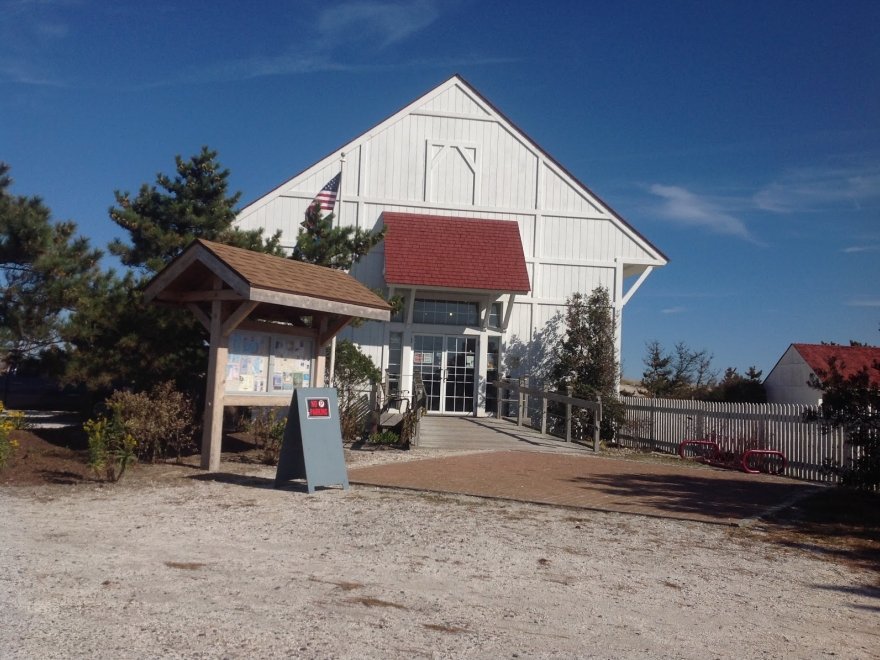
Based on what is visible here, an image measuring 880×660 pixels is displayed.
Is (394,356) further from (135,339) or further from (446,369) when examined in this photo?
(135,339)

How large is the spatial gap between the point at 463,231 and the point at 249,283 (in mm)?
11966

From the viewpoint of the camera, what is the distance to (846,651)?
16.6 ft

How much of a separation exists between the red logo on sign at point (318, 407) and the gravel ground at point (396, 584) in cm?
133

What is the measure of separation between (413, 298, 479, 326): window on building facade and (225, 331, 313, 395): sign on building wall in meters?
9.09

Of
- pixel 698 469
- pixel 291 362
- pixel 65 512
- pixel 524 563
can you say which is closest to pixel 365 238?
pixel 291 362

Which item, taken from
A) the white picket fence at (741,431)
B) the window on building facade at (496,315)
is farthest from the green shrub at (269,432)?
the window on building facade at (496,315)

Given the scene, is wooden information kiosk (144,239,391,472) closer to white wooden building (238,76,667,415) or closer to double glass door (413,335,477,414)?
white wooden building (238,76,667,415)

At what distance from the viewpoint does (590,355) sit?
70.0 ft

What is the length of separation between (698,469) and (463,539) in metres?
8.89

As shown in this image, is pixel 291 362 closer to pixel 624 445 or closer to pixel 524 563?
pixel 524 563

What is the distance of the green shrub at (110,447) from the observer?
975cm

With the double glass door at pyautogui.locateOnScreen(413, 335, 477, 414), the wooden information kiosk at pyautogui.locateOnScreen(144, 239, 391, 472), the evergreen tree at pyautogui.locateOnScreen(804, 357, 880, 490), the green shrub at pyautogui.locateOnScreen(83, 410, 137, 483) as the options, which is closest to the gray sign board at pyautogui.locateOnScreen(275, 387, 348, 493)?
the wooden information kiosk at pyautogui.locateOnScreen(144, 239, 391, 472)

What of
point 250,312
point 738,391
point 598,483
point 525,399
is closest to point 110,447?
point 250,312

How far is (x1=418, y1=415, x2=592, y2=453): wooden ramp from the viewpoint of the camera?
16.2 metres
